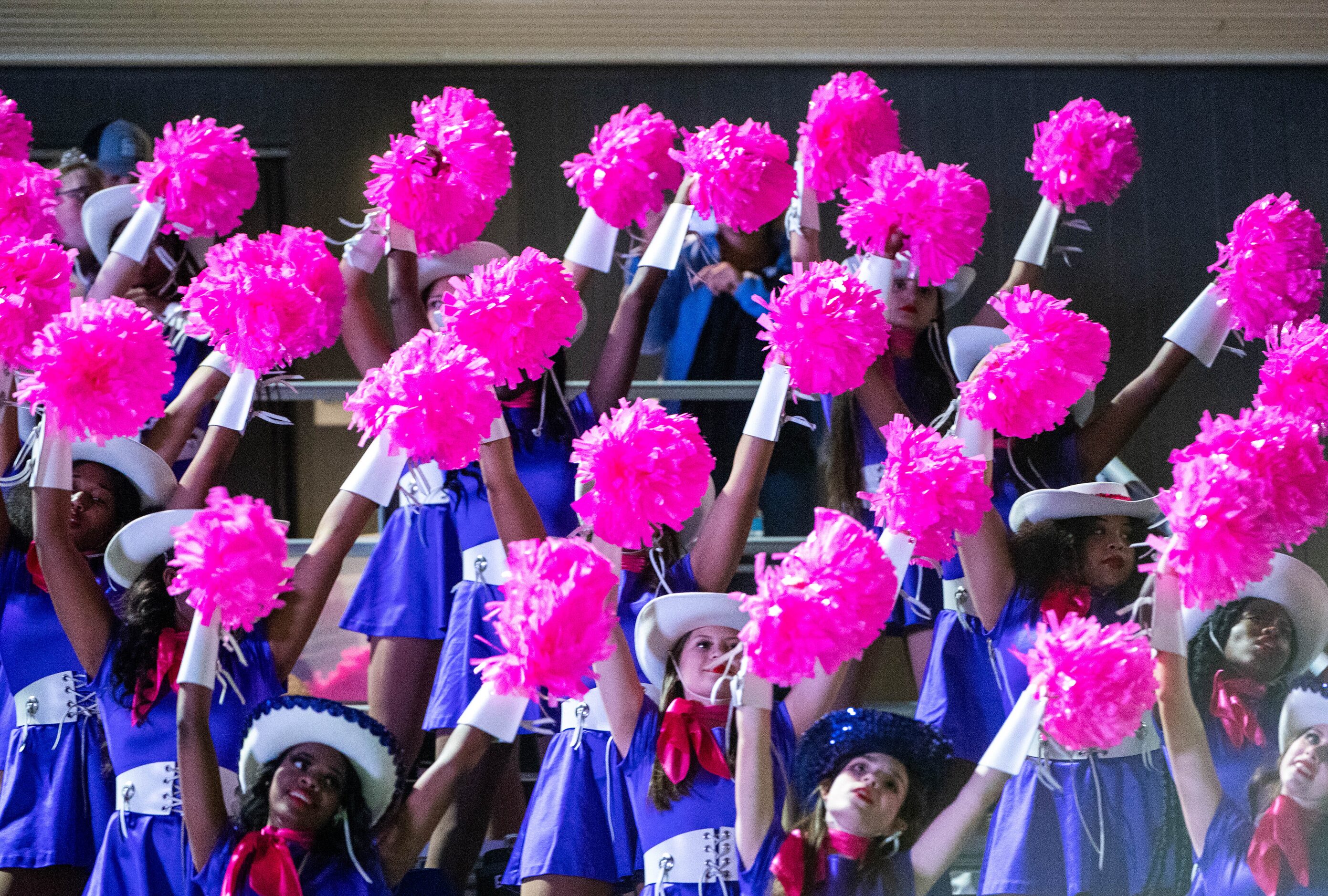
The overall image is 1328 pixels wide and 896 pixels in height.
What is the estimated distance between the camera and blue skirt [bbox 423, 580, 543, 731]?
7.73 feet

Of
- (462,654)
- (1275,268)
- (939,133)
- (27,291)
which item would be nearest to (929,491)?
(462,654)

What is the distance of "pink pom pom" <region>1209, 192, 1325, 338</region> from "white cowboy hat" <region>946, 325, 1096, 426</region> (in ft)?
1.07

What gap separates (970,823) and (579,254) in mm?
1170

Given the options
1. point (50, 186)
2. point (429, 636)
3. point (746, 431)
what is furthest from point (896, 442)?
point (50, 186)

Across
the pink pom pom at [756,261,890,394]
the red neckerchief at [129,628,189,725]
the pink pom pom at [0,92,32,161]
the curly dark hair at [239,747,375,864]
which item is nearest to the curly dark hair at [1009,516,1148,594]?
the pink pom pom at [756,261,890,394]

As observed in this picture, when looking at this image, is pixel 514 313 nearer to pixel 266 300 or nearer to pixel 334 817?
pixel 266 300

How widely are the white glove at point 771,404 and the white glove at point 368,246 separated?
75 centimetres

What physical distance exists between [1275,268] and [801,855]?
1.41 metres

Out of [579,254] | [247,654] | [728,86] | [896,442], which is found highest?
[728,86]

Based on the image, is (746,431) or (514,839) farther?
(514,839)

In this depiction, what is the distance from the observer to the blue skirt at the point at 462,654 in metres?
2.36

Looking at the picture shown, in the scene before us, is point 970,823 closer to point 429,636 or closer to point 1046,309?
point 1046,309

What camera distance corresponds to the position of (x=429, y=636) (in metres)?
2.53

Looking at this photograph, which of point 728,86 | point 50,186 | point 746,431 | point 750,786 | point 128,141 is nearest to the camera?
point 750,786
